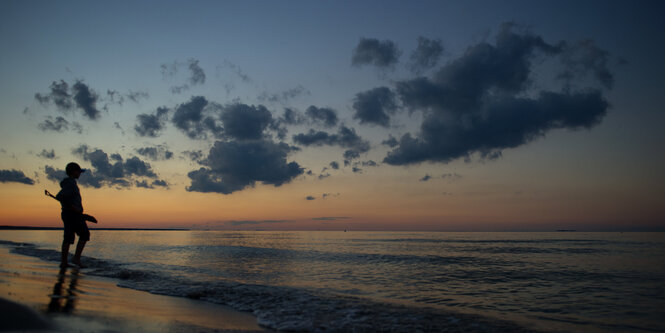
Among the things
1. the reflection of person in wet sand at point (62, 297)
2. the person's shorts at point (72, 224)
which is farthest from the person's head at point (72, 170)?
the reflection of person in wet sand at point (62, 297)

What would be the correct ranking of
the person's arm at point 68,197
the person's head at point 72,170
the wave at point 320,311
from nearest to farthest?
the wave at point 320,311 → the person's arm at point 68,197 → the person's head at point 72,170

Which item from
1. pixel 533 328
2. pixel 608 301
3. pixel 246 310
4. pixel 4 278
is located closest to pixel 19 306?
pixel 246 310

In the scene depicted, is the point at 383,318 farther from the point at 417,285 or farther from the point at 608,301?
the point at 608,301

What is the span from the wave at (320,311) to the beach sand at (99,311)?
58 centimetres

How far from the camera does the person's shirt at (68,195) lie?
32.2 ft

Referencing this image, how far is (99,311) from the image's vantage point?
A: 5473 millimetres

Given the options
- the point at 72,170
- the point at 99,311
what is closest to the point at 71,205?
the point at 72,170

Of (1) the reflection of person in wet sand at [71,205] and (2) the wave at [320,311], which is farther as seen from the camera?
(1) the reflection of person in wet sand at [71,205]

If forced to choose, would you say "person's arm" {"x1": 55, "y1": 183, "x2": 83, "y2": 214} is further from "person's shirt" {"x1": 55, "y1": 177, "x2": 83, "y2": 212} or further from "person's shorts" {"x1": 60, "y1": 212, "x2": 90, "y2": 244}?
"person's shorts" {"x1": 60, "y1": 212, "x2": 90, "y2": 244}

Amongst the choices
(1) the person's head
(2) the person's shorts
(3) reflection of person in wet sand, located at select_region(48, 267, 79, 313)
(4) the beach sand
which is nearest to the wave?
(4) the beach sand

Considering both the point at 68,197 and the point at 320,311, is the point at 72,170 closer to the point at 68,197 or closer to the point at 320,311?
the point at 68,197

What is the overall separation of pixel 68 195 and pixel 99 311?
6.13 meters

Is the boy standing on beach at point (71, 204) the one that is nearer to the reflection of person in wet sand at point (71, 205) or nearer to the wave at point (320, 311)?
the reflection of person in wet sand at point (71, 205)

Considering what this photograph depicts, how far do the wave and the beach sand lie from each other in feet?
1.89
